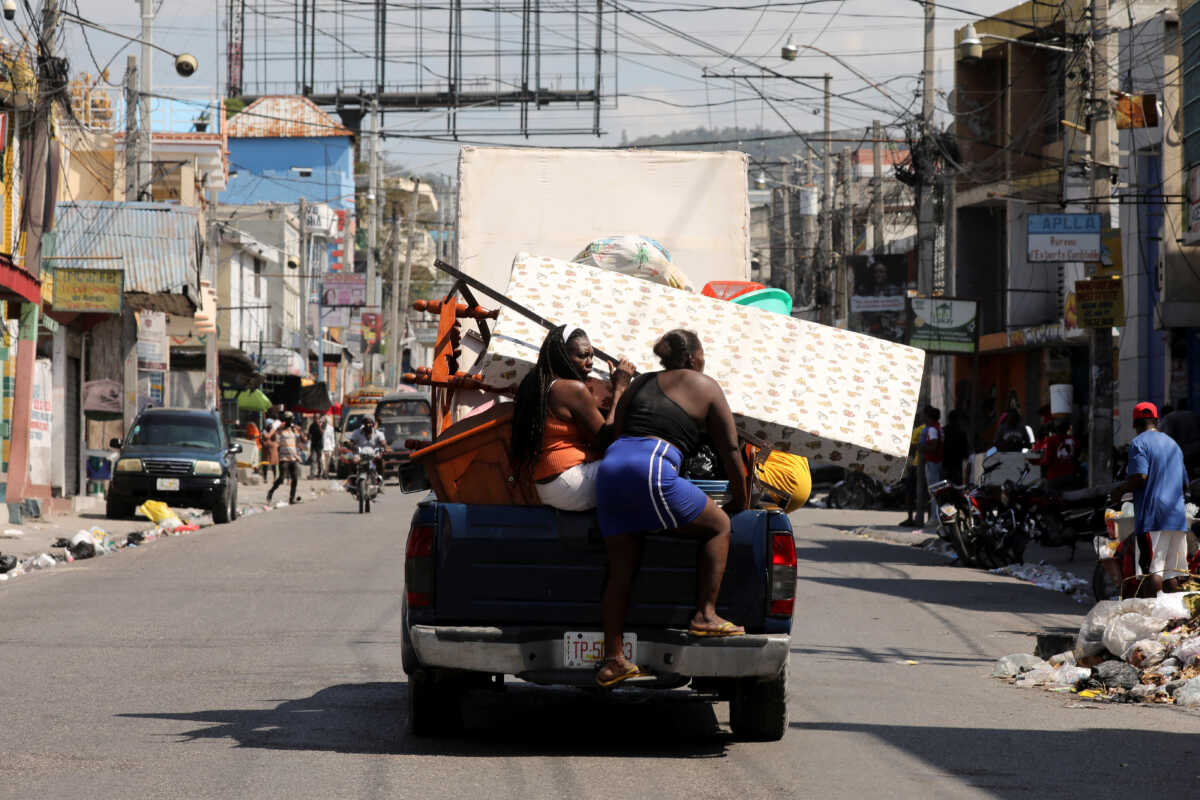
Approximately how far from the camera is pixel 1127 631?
11.5 m

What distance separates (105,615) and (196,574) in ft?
13.8

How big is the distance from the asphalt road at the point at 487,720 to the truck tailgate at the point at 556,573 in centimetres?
53

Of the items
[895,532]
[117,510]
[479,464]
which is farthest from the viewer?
[117,510]

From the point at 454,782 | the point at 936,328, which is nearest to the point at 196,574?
the point at 454,782

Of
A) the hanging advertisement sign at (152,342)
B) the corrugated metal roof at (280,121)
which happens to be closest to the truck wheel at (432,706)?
the hanging advertisement sign at (152,342)

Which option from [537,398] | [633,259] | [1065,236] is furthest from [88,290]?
[537,398]

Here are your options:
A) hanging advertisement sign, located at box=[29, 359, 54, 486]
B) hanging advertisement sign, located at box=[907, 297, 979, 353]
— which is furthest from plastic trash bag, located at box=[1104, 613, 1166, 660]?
hanging advertisement sign, located at box=[29, 359, 54, 486]

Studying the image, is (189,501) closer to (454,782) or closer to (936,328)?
(936,328)

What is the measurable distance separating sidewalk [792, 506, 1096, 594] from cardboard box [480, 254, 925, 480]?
10873mm

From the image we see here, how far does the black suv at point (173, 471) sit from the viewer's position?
2831 cm

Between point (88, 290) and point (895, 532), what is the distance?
14.8m

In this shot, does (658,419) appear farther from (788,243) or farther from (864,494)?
(788,243)

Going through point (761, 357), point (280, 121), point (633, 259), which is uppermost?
point (280, 121)

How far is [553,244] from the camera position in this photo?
46.4 feet
